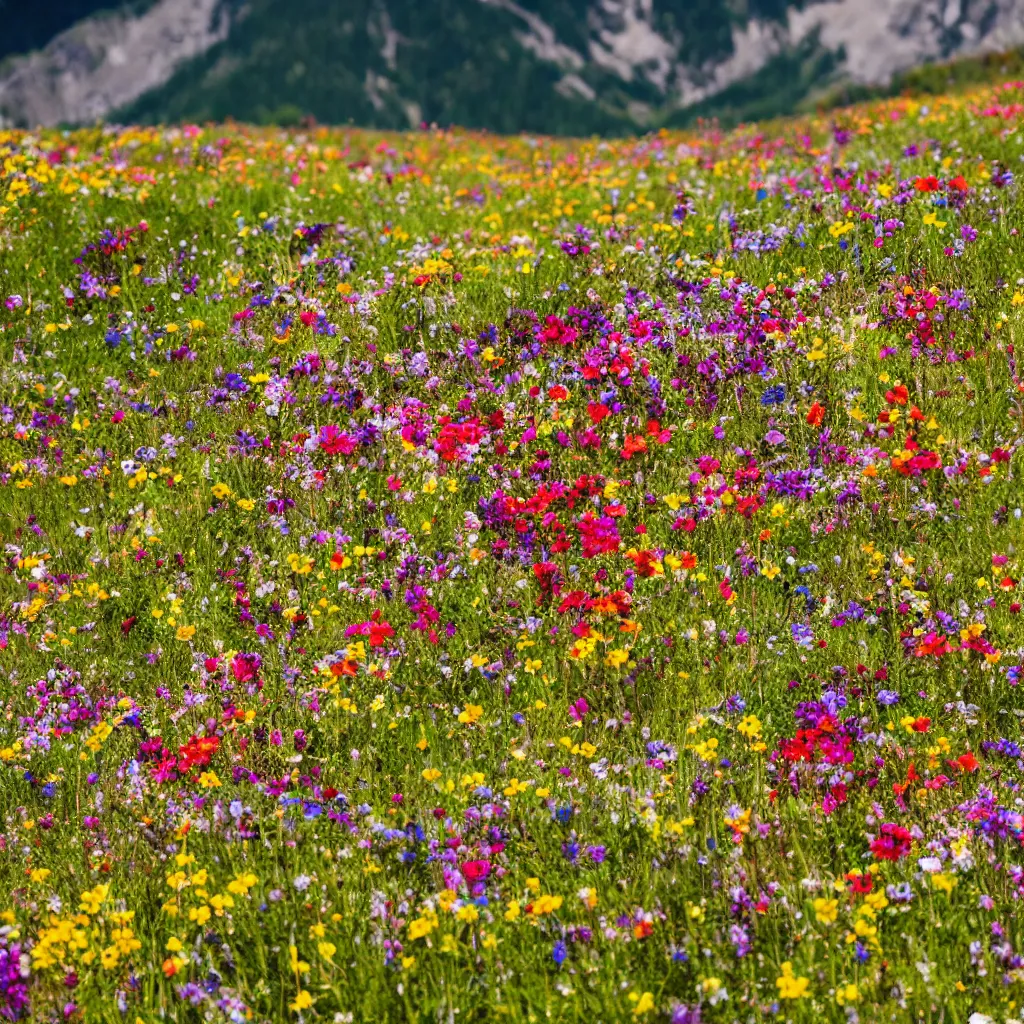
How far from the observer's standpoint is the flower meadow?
395cm

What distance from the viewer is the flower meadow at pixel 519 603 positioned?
395 cm

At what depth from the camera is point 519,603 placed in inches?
235

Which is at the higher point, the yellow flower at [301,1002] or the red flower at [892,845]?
the red flower at [892,845]

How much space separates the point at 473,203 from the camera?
11867mm

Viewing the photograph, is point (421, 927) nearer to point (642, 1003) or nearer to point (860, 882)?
point (642, 1003)

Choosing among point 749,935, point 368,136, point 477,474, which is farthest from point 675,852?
point 368,136

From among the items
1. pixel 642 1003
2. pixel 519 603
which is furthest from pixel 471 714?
pixel 642 1003

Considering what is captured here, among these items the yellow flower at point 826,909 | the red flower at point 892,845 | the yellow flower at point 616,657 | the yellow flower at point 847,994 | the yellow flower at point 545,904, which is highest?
the yellow flower at point 616,657

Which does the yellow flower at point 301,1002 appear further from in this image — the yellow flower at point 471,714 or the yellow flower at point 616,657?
the yellow flower at point 616,657

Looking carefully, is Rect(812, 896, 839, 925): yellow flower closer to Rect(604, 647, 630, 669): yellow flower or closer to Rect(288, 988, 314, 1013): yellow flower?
Rect(604, 647, 630, 669): yellow flower

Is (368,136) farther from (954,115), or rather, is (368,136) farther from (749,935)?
(749,935)

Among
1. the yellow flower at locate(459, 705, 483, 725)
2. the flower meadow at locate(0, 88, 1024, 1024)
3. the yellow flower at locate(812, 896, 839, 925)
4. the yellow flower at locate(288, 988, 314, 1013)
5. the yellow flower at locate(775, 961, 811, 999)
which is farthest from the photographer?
the yellow flower at locate(459, 705, 483, 725)

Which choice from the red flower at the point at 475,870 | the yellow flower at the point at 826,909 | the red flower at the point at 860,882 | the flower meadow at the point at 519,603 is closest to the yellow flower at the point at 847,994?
the flower meadow at the point at 519,603

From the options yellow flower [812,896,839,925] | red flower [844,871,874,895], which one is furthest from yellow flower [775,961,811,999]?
→ red flower [844,871,874,895]
